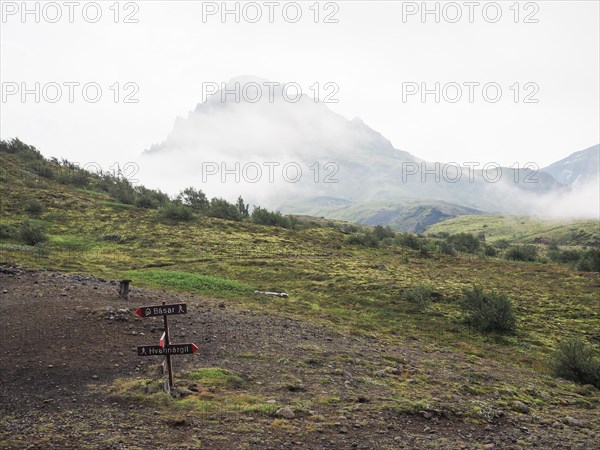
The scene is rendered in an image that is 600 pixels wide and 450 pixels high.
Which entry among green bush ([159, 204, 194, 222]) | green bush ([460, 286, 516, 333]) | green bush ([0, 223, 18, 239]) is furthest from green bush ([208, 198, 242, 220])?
green bush ([460, 286, 516, 333])

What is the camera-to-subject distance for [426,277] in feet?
120

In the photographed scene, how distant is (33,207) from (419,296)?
154 ft

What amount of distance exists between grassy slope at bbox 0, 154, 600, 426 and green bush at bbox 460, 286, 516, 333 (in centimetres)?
77

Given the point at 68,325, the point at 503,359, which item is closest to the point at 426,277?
the point at 503,359

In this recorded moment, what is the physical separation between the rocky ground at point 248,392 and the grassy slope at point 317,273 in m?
3.55

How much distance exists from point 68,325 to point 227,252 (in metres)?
27.4

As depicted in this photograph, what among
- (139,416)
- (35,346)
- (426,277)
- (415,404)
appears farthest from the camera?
(426,277)

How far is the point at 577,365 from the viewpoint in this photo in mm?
16312

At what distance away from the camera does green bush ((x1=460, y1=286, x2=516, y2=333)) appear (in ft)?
75.4

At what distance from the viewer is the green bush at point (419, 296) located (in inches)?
1058

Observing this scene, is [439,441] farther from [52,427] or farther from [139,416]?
[52,427]

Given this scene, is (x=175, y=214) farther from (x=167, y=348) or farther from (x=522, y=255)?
(x=167, y=348)

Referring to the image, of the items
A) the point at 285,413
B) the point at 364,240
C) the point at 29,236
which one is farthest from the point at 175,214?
the point at 285,413

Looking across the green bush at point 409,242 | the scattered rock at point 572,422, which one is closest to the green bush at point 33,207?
the green bush at point 409,242
